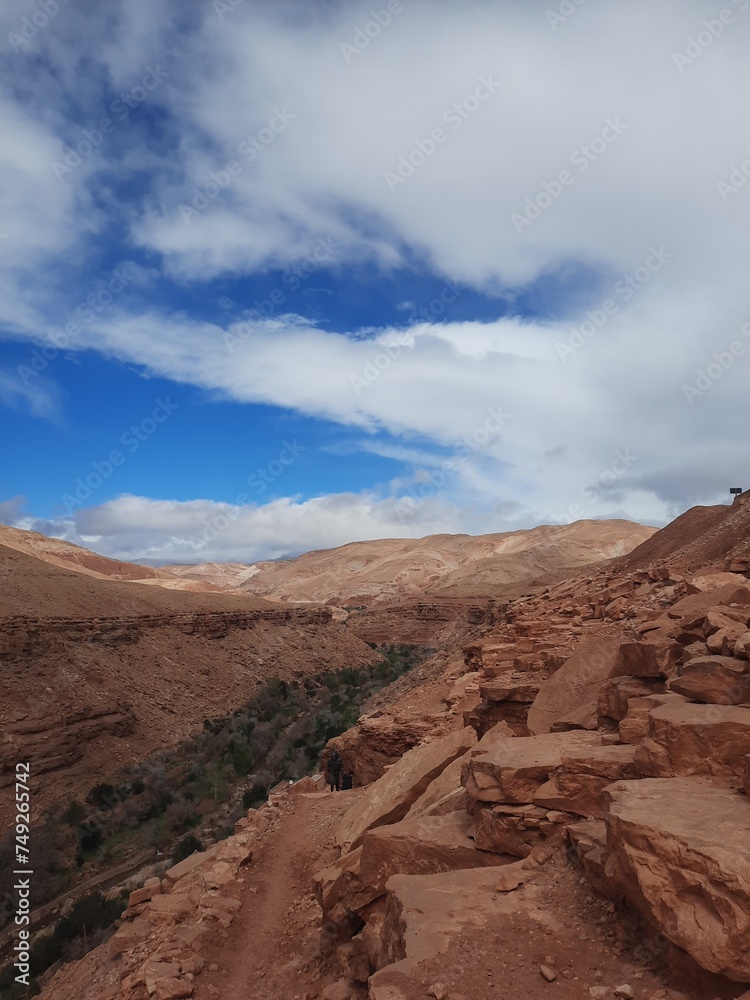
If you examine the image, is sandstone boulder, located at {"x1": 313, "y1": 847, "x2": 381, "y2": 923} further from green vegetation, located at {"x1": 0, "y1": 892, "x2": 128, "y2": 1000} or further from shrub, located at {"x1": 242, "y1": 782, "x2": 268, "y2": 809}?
shrub, located at {"x1": 242, "y1": 782, "x2": 268, "y2": 809}

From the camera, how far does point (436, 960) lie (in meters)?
4.14

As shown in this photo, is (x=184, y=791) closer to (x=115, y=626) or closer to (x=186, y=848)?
(x=186, y=848)

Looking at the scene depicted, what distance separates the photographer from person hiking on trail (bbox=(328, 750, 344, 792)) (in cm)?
1500

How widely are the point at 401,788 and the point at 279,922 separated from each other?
2340 millimetres

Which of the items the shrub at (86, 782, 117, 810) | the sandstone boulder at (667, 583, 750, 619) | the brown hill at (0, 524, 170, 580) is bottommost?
the shrub at (86, 782, 117, 810)

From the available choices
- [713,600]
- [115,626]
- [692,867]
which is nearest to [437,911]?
[692,867]

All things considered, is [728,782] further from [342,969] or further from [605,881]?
[342,969]

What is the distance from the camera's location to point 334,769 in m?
15.2

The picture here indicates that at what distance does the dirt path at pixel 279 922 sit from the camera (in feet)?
23.2

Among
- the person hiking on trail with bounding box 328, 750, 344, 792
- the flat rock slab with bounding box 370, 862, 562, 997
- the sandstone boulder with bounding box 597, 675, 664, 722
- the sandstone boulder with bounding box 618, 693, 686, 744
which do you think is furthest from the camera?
the person hiking on trail with bounding box 328, 750, 344, 792

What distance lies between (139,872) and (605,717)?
13.8m

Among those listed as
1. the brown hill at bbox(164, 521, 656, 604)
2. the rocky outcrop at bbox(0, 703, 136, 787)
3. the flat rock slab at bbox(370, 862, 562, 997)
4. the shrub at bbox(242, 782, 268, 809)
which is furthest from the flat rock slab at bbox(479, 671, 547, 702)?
the brown hill at bbox(164, 521, 656, 604)

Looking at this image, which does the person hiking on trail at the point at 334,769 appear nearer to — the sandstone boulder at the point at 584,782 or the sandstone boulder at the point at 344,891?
the sandstone boulder at the point at 344,891

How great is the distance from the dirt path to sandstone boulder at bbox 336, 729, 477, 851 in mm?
559
